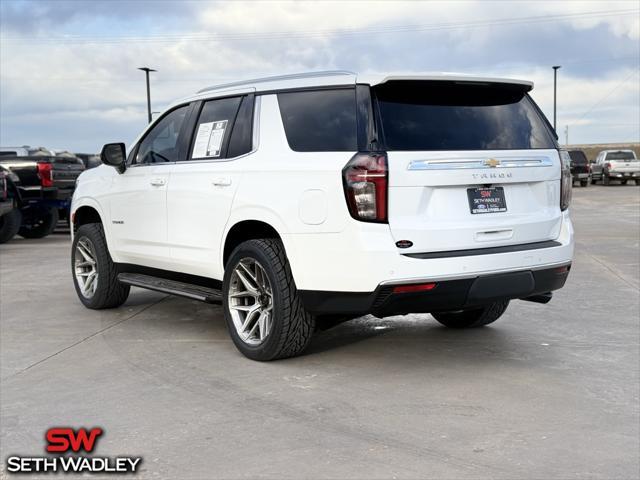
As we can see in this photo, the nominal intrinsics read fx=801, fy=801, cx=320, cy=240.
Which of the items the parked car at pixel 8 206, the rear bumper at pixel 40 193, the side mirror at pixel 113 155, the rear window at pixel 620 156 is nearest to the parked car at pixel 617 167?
the rear window at pixel 620 156

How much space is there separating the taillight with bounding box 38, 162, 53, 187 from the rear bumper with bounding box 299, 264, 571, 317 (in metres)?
11.8

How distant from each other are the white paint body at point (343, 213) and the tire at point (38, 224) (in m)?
10.9

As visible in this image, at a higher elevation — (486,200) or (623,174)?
(486,200)

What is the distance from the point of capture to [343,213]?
4801 mm

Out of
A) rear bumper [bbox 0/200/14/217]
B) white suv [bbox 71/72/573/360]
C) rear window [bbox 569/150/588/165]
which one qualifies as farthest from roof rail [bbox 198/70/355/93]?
rear window [bbox 569/150/588/165]

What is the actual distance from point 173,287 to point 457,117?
2.68 m

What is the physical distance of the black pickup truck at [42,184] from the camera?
51.1 ft

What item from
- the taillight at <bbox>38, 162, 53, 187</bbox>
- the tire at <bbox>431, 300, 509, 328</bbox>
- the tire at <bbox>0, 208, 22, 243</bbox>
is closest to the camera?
the tire at <bbox>431, 300, 509, 328</bbox>

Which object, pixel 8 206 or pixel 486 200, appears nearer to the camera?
pixel 486 200

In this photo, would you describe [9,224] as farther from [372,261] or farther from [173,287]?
[372,261]

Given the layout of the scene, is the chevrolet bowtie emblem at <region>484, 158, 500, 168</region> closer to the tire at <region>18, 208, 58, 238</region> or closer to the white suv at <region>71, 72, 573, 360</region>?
the white suv at <region>71, 72, 573, 360</region>

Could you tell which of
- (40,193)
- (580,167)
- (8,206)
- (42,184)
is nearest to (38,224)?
(40,193)

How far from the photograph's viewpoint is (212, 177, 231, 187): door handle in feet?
18.7

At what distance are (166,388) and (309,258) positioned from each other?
1198 millimetres
